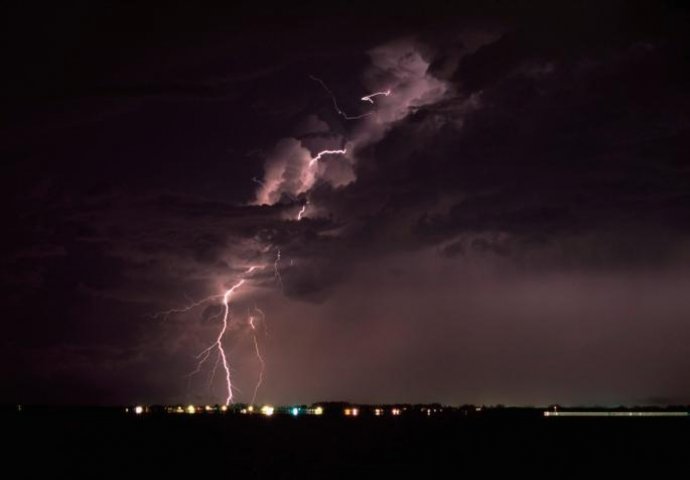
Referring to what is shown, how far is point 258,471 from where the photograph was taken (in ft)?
160

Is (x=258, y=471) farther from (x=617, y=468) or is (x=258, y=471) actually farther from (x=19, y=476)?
(x=617, y=468)

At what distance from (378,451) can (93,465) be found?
2416 cm

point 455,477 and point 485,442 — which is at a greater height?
point 485,442

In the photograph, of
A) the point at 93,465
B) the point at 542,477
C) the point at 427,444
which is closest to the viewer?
the point at 542,477

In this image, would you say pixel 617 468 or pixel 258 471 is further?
pixel 617 468

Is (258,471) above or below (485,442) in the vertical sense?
below

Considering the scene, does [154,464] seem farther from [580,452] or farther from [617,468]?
[580,452]

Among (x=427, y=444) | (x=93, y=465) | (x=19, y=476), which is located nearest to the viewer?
(x=19, y=476)

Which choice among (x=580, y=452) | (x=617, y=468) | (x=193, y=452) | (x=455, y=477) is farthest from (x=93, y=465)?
(x=580, y=452)

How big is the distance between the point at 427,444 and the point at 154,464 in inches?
1256

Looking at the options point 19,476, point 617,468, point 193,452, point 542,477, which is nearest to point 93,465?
point 19,476

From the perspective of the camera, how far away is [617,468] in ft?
172

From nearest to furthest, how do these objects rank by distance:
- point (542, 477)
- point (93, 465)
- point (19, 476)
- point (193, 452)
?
point (19, 476)
point (542, 477)
point (93, 465)
point (193, 452)

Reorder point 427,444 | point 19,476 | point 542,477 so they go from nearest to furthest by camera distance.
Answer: point 19,476
point 542,477
point 427,444
